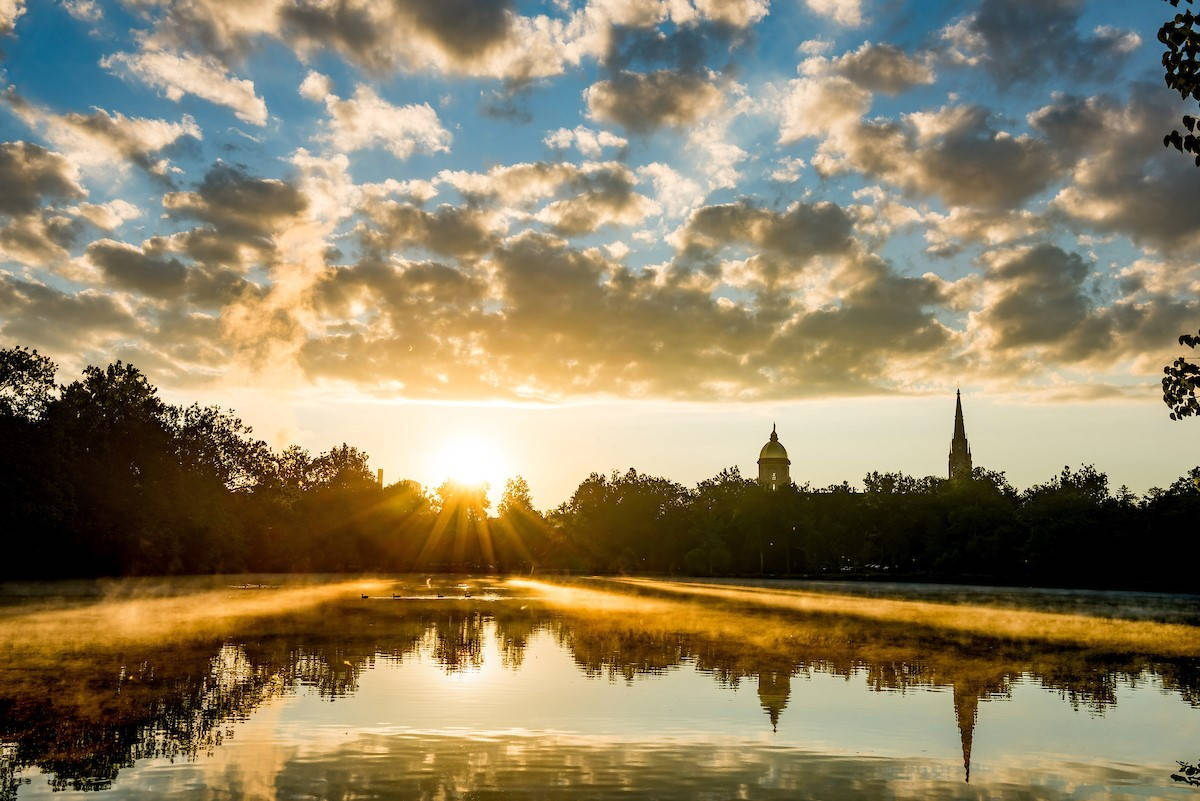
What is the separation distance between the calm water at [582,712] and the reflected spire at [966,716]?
8cm

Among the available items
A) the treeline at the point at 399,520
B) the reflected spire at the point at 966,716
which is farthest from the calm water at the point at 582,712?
the treeline at the point at 399,520

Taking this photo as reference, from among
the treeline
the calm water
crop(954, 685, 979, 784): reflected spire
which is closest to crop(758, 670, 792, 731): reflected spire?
the calm water

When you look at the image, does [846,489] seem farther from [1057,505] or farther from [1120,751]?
[1120,751]

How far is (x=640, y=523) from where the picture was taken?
7677 inches

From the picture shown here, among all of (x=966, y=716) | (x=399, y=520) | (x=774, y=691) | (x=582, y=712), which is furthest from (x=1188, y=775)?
(x=399, y=520)

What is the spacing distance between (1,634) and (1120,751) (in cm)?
3313

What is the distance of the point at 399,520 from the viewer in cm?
17100

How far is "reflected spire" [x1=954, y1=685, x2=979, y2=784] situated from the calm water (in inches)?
3.0

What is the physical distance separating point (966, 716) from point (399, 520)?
15612 centimetres

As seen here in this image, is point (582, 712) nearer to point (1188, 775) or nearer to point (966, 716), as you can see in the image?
point (966, 716)

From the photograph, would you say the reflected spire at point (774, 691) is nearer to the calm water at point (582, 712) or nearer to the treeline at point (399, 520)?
the calm water at point (582, 712)

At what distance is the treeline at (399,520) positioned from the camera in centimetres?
8150

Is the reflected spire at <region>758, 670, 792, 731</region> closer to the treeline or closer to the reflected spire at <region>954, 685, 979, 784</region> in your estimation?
the reflected spire at <region>954, 685, 979, 784</region>

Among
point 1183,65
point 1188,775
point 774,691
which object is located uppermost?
point 1183,65
